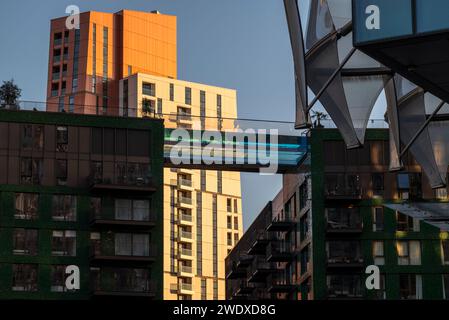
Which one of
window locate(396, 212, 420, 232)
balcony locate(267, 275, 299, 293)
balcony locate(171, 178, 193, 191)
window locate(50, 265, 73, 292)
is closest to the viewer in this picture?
window locate(50, 265, 73, 292)

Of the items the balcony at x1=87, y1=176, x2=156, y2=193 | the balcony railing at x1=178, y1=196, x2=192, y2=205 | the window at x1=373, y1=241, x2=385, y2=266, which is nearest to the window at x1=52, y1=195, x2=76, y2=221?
the balcony at x1=87, y1=176, x2=156, y2=193

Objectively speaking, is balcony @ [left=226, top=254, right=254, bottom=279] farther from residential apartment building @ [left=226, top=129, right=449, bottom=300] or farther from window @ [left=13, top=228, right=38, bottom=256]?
window @ [left=13, top=228, right=38, bottom=256]

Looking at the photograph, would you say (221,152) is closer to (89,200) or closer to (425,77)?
(89,200)

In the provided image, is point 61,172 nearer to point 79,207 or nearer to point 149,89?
point 79,207

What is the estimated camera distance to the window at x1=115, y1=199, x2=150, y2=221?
96562 mm

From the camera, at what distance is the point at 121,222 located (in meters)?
95.3

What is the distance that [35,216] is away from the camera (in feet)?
313

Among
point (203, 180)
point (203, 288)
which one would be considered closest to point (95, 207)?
point (203, 288)

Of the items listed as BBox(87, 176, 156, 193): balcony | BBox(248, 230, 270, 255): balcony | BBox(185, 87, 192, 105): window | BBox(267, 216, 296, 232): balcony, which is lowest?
BBox(248, 230, 270, 255): balcony

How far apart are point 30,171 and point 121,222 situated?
24.5 feet

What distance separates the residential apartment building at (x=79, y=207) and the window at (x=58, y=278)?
0.23ft

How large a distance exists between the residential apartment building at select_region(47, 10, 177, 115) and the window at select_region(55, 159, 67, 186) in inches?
2936

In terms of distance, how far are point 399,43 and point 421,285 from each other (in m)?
67.4

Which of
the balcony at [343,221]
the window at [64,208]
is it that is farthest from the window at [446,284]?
the window at [64,208]
